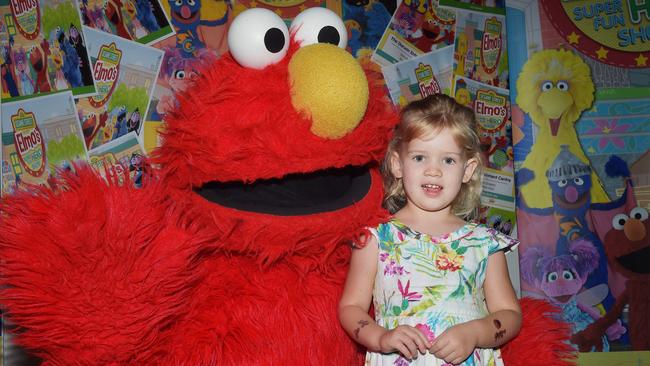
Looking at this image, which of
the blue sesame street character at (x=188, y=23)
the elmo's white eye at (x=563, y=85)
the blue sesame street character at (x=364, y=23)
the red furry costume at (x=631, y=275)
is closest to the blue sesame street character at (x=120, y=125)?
the blue sesame street character at (x=188, y=23)

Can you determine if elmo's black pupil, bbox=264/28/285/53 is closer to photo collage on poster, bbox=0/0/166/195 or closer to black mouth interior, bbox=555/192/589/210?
photo collage on poster, bbox=0/0/166/195

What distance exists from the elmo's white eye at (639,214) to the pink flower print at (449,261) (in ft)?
3.68

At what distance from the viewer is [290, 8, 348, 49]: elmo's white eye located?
3.04 feet

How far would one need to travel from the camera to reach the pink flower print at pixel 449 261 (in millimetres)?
998

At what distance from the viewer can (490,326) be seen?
96 centimetres

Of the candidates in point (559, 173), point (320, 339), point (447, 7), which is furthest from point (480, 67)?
point (320, 339)

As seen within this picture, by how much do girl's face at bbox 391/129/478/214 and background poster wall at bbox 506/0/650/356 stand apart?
95 centimetres

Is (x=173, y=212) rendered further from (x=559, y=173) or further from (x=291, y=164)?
(x=559, y=173)

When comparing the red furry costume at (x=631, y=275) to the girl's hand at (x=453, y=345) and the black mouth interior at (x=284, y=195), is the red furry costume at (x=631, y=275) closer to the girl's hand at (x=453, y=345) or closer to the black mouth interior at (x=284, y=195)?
the girl's hand at (x=453, y=345)

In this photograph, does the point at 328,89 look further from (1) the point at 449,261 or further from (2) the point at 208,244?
(1) the point at 449,261

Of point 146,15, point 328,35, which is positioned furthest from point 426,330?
point 146,15

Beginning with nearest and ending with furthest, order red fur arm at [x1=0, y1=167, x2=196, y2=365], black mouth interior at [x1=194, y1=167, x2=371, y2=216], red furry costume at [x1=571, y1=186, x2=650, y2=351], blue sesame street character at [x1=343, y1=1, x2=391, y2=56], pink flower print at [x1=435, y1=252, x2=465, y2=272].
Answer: red fur arm at [x1=0, y1=167, x2=196, y2=365], black mouth interior at [x1=194, y1=167, x2=371, y2=216], pink flower print at [x1=435, y1=252, x2=465, y2=272], blue sesame street character at [x1=343, y1=1, x2=391, y2=56], red furry costume at [x1=571, y1=186, x2=650, y2=351]

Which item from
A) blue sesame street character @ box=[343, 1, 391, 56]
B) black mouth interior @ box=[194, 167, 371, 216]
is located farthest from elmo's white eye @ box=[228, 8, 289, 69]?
blue sesame street character @ box=[343, 1, 391, 56]

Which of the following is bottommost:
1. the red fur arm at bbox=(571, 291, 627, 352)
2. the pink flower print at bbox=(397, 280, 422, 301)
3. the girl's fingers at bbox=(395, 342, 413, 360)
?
the red fur arm at bbox=(571, 291, 627, 352)
